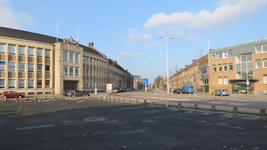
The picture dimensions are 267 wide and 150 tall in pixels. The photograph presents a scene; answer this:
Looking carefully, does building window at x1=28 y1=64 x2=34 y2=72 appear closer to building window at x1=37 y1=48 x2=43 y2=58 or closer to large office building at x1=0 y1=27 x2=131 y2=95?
large office building at x1=0 y1=27 x2=131 y2=95

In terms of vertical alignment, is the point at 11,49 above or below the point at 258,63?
above

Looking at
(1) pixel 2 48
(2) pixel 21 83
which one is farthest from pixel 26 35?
(2) pixel 21 83

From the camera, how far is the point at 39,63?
42.8 meters

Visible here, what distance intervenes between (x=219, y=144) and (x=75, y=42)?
50.8 metres

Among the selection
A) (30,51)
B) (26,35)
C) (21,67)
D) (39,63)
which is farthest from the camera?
(39,63)

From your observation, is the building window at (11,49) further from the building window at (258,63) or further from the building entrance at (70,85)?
the building window at (258,63)

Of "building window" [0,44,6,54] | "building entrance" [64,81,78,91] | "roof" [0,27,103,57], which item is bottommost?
"building entrance" [64,81,78,91]

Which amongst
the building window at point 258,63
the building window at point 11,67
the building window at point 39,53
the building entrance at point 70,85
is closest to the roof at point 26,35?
the building window at point 39,53

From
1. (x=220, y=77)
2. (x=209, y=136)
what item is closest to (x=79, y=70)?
(x=220, y=77)

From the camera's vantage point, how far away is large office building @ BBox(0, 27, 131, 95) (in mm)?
37938

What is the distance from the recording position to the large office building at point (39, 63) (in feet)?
124

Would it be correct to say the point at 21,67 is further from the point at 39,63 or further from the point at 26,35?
the point at 26,35

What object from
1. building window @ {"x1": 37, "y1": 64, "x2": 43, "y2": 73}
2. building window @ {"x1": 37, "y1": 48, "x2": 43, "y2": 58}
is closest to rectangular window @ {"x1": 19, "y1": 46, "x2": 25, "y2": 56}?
building window @ {"x1": 37, "y1": 48, "x2": 43, "y2": 58}

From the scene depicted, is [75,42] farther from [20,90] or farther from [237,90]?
[237,90]
